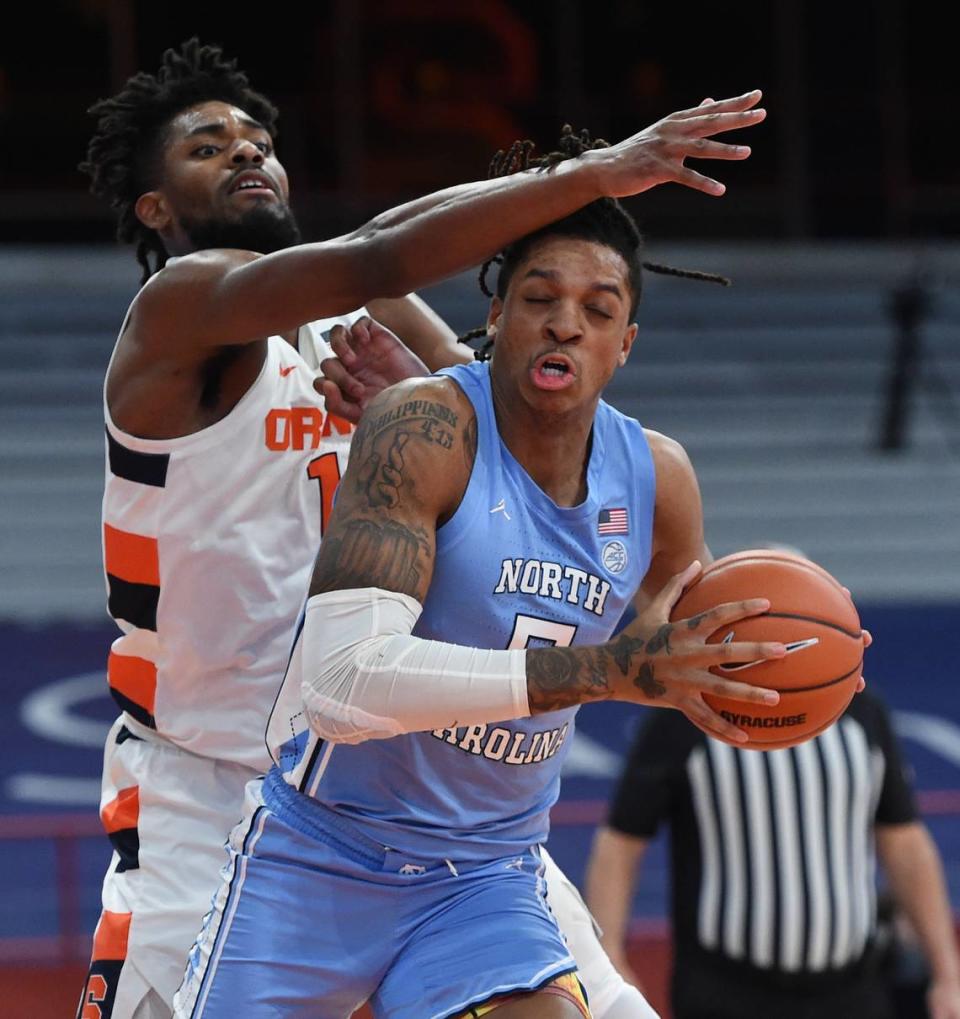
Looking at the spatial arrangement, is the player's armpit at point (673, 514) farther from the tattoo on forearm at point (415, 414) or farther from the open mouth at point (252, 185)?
the open mouth at point (252, 185)

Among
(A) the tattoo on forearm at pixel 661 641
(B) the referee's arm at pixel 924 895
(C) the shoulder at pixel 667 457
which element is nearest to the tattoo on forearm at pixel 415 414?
(C) the shoulder at pixel 667 457

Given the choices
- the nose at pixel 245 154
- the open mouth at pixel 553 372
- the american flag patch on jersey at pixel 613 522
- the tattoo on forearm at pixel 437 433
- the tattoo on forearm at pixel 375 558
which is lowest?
the american flag patch on jersey at pixel 613 522

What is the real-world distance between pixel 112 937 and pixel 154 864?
0.17m

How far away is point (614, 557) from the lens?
355cm

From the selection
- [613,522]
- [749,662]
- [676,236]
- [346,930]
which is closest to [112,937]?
[346,930]

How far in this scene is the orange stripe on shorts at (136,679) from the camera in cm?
409

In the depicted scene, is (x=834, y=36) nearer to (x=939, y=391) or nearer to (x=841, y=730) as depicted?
(x=939, y=391)

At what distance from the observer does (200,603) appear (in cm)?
404

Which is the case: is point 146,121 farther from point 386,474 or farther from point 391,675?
point 391,675

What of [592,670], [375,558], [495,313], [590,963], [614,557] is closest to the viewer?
[592,670]

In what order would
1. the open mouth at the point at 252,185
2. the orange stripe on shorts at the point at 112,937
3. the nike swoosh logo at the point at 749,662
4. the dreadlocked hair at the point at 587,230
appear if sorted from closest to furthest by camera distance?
the nike swoosh logo at the point at 749,662 → the dreadlocked hair at the point at 587,230 → the orange stripe on shorts at the point at 112,937 → the open mouth at the point at 252,185

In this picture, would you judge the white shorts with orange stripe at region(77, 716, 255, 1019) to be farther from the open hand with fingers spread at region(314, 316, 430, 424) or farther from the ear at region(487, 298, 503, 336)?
the ear at region(487, 298, 503, 336)

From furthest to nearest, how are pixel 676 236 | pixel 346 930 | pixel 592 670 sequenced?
1. pixel 676 236
2. pixel 346 930
3. pixel 592 670

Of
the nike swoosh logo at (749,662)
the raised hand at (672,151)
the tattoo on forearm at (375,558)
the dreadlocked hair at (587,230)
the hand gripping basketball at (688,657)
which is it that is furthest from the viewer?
the dreadlocked hair at (587,230)
